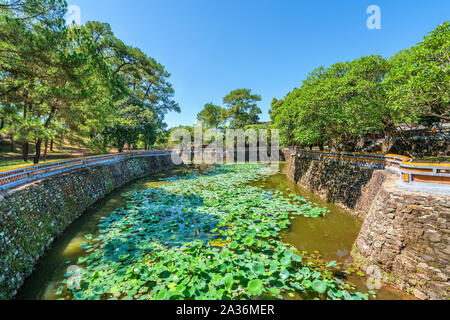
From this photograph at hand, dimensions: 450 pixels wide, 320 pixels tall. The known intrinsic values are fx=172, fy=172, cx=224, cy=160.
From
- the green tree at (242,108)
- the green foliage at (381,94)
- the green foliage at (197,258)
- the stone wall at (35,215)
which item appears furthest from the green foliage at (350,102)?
the green tree at (242,108)

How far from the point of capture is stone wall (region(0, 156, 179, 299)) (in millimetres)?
4043

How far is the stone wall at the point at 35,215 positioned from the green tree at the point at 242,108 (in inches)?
1306

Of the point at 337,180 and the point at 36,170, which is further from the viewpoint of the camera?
the point at 337,180

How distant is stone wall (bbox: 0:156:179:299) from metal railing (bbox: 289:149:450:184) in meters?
10.4

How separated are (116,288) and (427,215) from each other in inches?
286

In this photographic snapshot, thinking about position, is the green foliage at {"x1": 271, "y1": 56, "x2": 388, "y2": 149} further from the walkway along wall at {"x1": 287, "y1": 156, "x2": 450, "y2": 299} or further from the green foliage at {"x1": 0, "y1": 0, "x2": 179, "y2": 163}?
the green foliage at {"x1": 0, "y1": 0, "x2": 179, "y2": 163}

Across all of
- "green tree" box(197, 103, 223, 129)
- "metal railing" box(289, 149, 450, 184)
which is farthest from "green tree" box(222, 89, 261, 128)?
"metal railing" box(289, 149, 450, 184)

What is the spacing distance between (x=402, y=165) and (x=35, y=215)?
11.6m

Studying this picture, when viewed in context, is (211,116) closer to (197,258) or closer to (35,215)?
(35,215)

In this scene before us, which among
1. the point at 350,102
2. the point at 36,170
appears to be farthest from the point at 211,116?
the point at 36,170

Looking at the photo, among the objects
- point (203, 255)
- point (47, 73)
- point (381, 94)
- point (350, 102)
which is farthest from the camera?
point (381, 94)

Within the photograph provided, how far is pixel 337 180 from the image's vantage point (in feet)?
33.9
